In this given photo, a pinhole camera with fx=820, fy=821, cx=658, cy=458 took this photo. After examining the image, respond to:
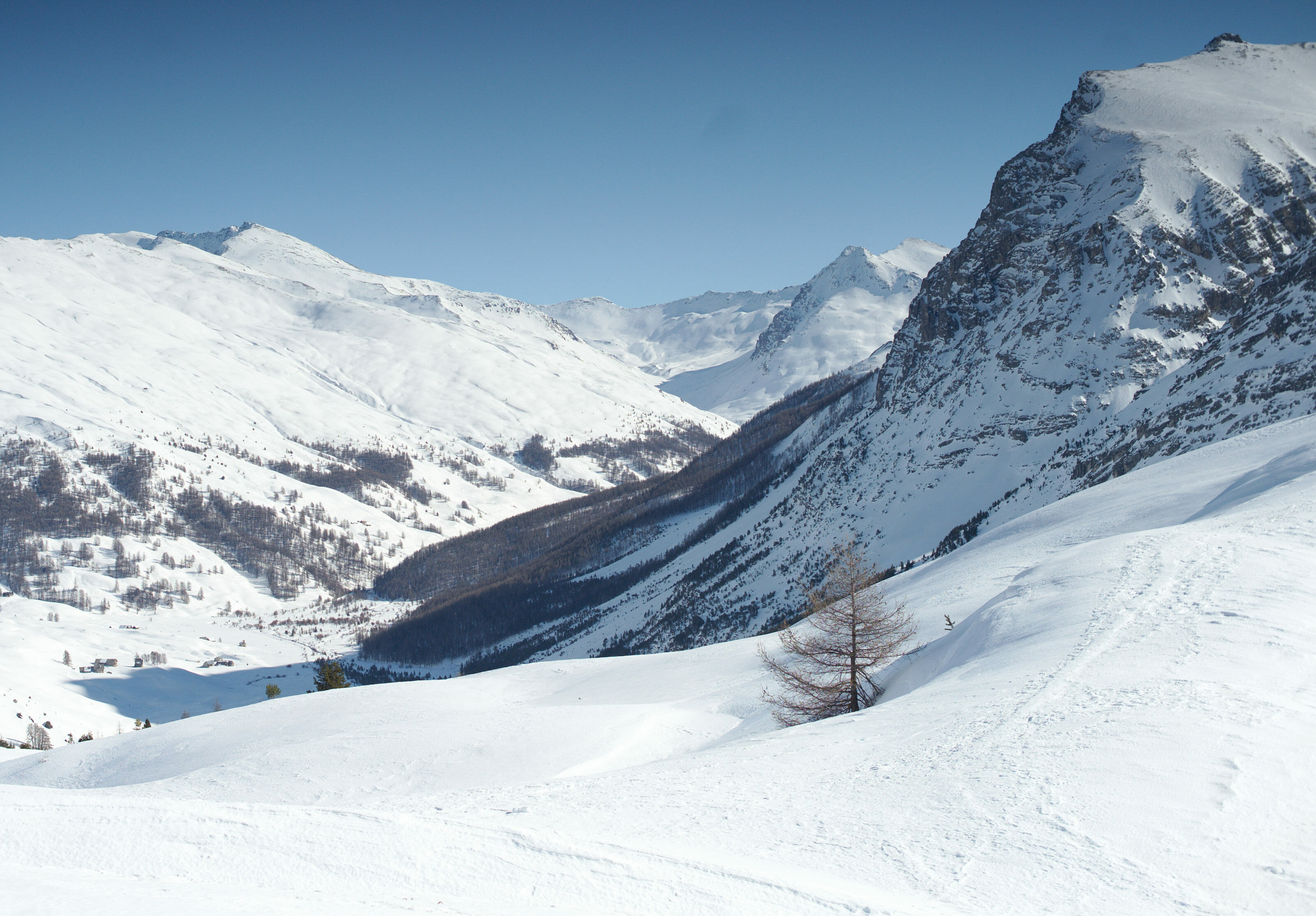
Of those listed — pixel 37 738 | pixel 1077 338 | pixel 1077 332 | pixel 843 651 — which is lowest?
pixel 37 738

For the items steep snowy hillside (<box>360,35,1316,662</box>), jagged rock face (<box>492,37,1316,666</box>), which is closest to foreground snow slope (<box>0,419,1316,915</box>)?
steep snowy hillside (<box>360,35,1316,662</box>)

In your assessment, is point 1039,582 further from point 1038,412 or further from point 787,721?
point 1038,412

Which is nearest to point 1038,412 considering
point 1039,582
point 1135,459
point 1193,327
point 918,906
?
point 1193,327

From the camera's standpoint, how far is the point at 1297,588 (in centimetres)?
1873

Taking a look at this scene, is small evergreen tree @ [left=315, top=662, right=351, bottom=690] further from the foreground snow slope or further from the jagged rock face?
the jagged rock face

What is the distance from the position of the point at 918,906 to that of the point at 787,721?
1598cm

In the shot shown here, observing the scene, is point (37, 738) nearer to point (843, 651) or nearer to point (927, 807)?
point (843, 651)

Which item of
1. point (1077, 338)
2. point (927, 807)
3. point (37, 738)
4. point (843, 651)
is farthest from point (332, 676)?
point (1077, 338)

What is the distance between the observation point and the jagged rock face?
87.1 m

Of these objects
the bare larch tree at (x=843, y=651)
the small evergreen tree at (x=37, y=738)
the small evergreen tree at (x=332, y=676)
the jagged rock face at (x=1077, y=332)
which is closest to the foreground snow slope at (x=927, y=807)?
the bare larch tree at (x=843, y=651)

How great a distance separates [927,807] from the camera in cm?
1187

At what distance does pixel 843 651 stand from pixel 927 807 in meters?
13.7

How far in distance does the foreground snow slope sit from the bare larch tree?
1.14 m

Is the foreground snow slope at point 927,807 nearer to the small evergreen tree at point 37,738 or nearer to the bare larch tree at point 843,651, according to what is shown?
the bare larch tree at point 843,651
